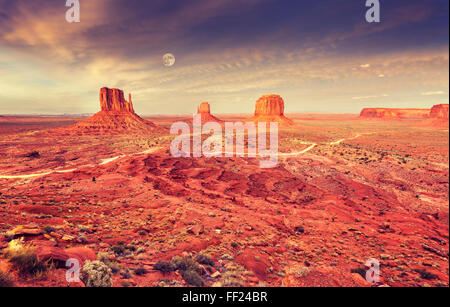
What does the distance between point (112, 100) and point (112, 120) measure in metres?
15.0

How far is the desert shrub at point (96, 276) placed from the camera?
4.43 m

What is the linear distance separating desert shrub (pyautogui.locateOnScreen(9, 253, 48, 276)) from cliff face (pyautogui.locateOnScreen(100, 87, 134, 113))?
328ft

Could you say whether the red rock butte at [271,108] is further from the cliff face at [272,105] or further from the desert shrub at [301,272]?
the desert shrub at [301,272]

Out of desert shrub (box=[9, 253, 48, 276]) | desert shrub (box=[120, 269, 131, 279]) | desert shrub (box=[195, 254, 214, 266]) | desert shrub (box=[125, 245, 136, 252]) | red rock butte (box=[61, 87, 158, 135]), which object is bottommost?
desert shrub (box=[195, 254, 214, 266])

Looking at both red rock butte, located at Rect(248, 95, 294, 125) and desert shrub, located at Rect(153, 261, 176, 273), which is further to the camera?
red rock butte, located at Rect(248, 95, 294, 125)

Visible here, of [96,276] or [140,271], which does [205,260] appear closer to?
[140,271]

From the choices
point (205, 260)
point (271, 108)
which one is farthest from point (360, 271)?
point (271, 108)

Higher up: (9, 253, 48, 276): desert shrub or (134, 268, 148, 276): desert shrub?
(9, 253, 48, 276): desert shrub

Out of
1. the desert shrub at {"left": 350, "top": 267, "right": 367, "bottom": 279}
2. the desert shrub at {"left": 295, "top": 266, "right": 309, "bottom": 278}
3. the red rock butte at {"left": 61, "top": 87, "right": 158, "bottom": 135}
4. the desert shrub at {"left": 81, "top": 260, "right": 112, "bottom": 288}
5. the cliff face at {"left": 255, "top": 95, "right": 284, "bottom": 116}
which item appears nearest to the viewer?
the desert shrub at {"left": 81, "top": 260, "right": 112, "bottom": 288}

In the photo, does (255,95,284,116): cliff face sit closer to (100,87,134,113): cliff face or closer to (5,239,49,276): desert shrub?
(100,87,134,113): cliff face

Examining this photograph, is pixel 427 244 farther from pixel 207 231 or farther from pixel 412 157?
pixel 412 157

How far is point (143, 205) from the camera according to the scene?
1348cm

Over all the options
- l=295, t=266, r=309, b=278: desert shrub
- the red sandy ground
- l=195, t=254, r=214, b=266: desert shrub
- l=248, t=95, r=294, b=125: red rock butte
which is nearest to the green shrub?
the red sandy ground

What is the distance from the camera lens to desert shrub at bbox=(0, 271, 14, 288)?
141 inches
